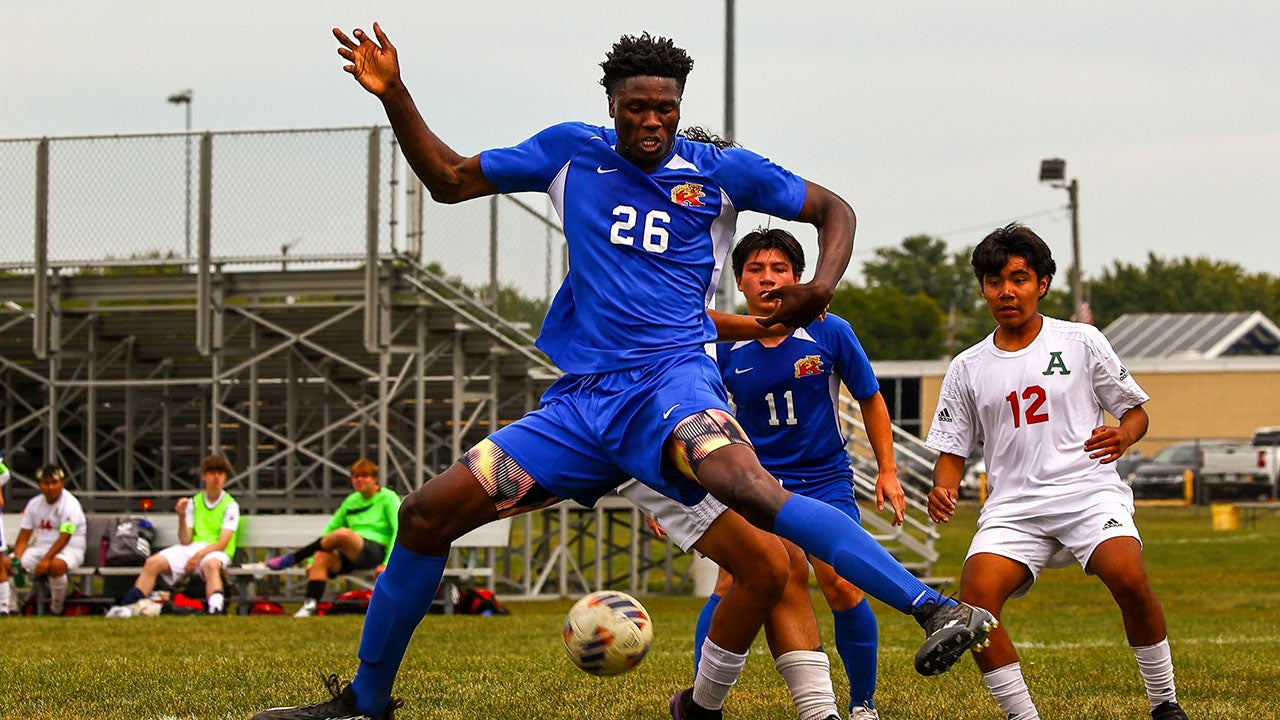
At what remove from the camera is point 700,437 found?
5.01 m

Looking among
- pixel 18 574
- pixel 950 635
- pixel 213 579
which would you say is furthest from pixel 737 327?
pixel 18 574

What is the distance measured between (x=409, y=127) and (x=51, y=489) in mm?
11857

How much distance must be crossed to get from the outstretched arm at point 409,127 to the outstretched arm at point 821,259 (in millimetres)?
997

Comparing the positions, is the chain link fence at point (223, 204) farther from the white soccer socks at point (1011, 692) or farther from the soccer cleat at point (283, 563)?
the white soccer socks at point (1011, 692)

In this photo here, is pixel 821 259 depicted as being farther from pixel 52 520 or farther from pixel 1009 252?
pixel 52 520

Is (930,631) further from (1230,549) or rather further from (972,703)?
(1230,549)

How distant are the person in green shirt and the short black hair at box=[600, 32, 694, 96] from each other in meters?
10.3

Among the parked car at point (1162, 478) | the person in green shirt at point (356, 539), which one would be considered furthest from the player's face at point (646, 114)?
the parked car at point (1162, 478)

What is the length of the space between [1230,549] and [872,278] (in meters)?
94.0

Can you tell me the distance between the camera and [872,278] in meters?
119

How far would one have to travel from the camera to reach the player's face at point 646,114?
5348mm

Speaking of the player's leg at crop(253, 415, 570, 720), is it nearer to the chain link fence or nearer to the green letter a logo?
the green letter a logo

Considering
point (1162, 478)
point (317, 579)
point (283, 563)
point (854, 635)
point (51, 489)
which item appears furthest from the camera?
point (1162, 478)

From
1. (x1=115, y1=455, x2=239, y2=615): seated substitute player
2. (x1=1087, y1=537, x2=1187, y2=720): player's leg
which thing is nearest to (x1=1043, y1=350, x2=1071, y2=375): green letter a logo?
(x1=1087, y1=537, x2=1187, y2=720): player's leg
